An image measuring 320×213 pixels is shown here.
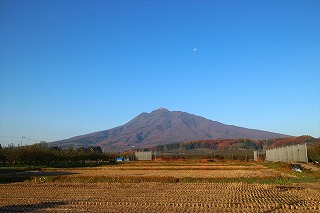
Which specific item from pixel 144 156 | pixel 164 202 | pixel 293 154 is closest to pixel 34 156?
pixel 144 156

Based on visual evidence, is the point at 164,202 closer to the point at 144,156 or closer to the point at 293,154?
the point at 293,154

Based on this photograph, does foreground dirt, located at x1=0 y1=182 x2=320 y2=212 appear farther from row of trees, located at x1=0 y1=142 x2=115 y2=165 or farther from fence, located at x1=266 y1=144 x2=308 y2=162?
row of trees, located at x1=0 y1=142 x2=115 y2=165

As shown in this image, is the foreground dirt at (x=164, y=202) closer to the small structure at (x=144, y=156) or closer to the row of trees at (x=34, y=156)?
the row of trees at (x=34, y=156)

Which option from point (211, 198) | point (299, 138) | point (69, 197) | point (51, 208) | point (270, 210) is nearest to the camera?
point (270, 210)

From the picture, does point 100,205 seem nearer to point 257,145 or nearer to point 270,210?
point 270,210

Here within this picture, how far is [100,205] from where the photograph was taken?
14.9 m

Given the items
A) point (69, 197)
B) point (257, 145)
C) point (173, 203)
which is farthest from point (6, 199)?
point (257, 145)

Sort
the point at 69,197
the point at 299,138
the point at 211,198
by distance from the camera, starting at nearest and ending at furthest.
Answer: the point at 211,198 → the point at 69,197 → the point at 299,138

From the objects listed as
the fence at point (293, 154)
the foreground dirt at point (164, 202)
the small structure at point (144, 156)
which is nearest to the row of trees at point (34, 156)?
the small structure at point (144, 156)

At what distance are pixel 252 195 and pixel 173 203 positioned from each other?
5.04 m

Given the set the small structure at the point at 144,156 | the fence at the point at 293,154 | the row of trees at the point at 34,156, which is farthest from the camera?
the small structure at the point at 144,156

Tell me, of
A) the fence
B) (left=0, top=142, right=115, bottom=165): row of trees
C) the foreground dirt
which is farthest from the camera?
(left=0, top=142, right=115, bottom=165): row of trees

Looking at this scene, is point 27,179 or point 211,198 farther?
point 27,179

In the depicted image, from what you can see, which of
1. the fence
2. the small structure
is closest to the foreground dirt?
the fence
